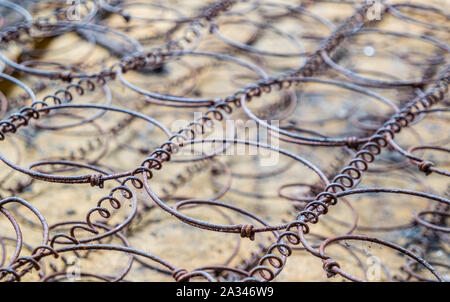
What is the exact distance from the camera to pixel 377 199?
135 cm

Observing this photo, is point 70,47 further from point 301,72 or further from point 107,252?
point 107,252

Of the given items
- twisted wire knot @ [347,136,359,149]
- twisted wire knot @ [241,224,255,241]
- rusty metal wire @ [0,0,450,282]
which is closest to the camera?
twisted wire knot @ [241,224,255,241]

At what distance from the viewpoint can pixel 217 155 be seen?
143 centimetres

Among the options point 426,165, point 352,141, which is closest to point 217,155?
point 352,141

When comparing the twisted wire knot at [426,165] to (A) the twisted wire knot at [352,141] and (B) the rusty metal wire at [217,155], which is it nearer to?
(B) the rusty metal wire at [217,155]

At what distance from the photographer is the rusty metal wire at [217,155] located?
1.05 m

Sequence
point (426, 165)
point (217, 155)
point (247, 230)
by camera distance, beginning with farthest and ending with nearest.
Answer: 1. point (217, 155)
2. point (426, 165)
3. point (247, 230)

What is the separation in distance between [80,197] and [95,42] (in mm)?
921

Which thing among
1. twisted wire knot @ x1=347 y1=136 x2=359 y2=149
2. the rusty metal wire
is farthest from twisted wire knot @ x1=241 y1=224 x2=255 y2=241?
twisted wire knot @ x1=347 y1=136 x2=359 y2=149

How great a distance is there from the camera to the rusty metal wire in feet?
3.45

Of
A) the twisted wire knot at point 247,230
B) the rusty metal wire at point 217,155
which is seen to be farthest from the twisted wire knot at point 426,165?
the twisted wire knot at point 247,230

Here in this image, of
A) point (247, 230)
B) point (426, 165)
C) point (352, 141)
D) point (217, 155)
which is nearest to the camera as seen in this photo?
point (247, 230)

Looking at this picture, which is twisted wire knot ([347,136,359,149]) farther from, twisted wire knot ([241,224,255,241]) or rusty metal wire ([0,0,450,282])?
twisted wire knot ([241,224,255,241])

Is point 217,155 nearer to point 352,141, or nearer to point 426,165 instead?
point 352,141
